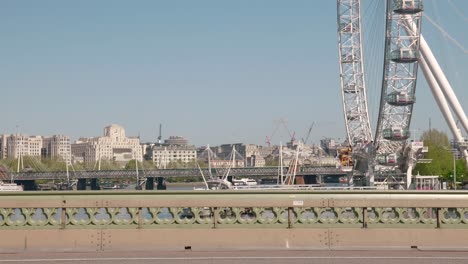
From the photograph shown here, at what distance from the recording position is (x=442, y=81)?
115375 millimetres

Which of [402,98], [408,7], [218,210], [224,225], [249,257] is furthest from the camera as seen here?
[402,98]

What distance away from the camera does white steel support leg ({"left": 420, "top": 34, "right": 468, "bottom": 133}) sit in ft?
380

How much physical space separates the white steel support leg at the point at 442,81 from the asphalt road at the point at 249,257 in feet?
323

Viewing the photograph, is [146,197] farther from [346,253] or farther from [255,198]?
[346,253]

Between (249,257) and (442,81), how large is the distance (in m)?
101

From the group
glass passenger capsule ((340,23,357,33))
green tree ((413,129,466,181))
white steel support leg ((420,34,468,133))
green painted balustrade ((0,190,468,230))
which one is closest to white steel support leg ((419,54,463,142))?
white steel support leg ((420,34,468,133))

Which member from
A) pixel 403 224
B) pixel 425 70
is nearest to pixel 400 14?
pixel 425 70

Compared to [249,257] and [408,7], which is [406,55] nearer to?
[408,7]

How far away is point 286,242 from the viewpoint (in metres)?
21.7

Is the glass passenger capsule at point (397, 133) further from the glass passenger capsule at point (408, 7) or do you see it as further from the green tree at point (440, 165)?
the green tree at point (440, 165)

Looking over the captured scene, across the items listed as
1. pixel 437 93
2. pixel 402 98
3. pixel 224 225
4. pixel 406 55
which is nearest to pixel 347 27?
pixel 402 98

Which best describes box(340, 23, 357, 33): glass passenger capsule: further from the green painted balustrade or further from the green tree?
the green painted balustrade

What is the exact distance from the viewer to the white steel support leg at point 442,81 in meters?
116

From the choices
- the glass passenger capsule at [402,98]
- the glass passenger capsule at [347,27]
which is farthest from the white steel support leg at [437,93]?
the glass passenger capsule at [347,27]
